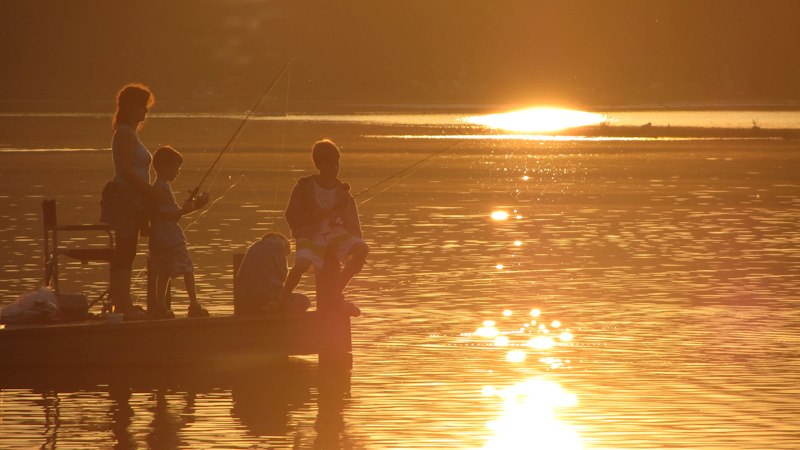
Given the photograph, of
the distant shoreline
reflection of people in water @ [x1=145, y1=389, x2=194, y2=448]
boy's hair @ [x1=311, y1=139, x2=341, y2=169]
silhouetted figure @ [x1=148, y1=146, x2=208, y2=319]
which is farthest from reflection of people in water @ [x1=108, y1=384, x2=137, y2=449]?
the distant shoreline

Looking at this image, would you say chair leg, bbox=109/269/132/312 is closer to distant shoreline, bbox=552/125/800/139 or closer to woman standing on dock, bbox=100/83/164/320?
woman standing on dock, bbox=100/83/164/320

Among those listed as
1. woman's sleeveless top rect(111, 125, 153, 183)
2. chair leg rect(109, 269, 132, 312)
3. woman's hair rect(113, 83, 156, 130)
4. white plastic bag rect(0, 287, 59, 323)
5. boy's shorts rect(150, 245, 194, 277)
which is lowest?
white plastic bag rect(0, 287, 59, 323)

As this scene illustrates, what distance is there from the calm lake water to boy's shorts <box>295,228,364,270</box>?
2.45 feet

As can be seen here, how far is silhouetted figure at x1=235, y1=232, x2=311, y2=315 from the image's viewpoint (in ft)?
44.3

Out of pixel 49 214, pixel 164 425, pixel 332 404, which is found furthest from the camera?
pixel 49 214

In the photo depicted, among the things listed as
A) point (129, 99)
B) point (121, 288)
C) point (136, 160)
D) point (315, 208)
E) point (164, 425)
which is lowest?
point (164, 425)

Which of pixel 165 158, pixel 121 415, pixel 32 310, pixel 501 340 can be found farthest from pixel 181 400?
pixel 501 340

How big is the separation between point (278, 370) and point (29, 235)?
11.5 m

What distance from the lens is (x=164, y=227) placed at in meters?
13.6

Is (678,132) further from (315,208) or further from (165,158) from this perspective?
(165,158)

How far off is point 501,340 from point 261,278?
2.12 metres

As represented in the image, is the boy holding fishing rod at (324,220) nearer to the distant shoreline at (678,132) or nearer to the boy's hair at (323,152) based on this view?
the boy's hair at (323,152)

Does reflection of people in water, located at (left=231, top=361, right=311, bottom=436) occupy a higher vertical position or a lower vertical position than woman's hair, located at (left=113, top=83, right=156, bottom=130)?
lower

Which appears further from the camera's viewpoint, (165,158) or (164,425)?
(165,158)
